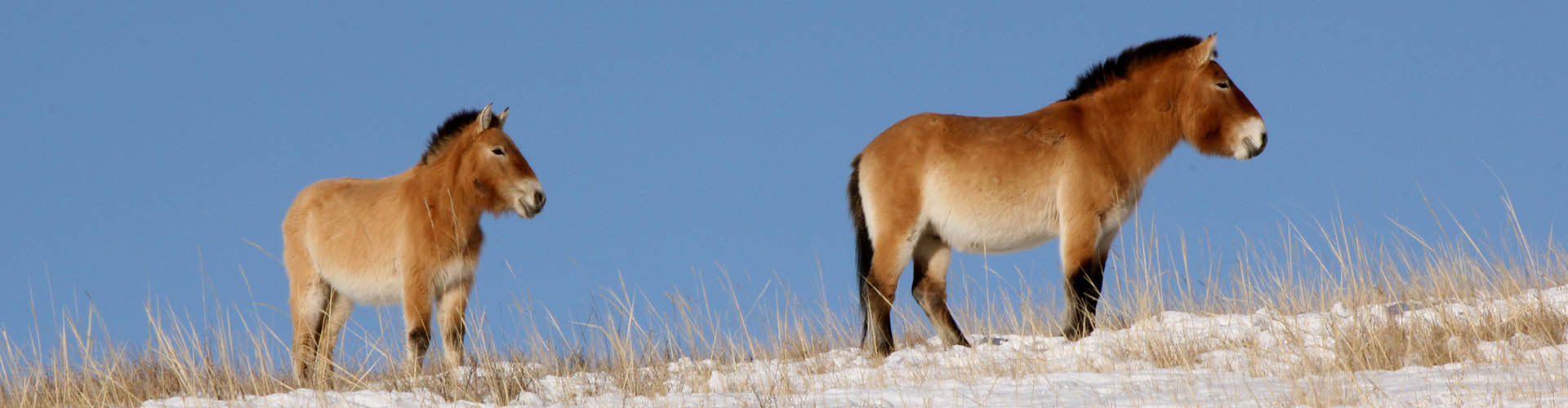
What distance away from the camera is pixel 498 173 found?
943 centimetres

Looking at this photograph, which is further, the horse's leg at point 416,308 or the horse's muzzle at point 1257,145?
the horse's muzzle at point 1257,145

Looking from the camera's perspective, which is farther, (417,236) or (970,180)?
(417,236)

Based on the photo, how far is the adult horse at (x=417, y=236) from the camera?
9.21 meters

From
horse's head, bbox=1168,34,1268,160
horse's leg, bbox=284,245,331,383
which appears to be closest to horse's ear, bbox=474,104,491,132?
horse's leg, bbox=284,245,331,383

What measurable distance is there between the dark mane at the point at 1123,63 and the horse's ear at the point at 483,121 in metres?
4.08

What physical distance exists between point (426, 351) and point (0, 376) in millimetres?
2511

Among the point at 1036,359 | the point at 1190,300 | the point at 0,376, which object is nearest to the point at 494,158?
the point at 0,376

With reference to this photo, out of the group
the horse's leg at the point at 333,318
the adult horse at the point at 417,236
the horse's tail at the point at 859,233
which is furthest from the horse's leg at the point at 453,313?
the horse's tail at the point at 859,233

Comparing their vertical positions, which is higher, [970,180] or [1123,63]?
[1123,63]

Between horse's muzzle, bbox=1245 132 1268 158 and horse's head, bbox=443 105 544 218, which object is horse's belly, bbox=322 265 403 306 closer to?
horse's head, bbox=443 105 544 218

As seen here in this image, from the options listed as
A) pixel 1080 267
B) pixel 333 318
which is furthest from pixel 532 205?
pixel 1080 267

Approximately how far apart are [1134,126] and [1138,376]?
10.0 feet

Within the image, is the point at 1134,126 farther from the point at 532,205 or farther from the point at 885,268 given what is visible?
the point at 532,205

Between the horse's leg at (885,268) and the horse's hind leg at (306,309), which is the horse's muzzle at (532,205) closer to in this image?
the horse's hind leg at (306,309)
